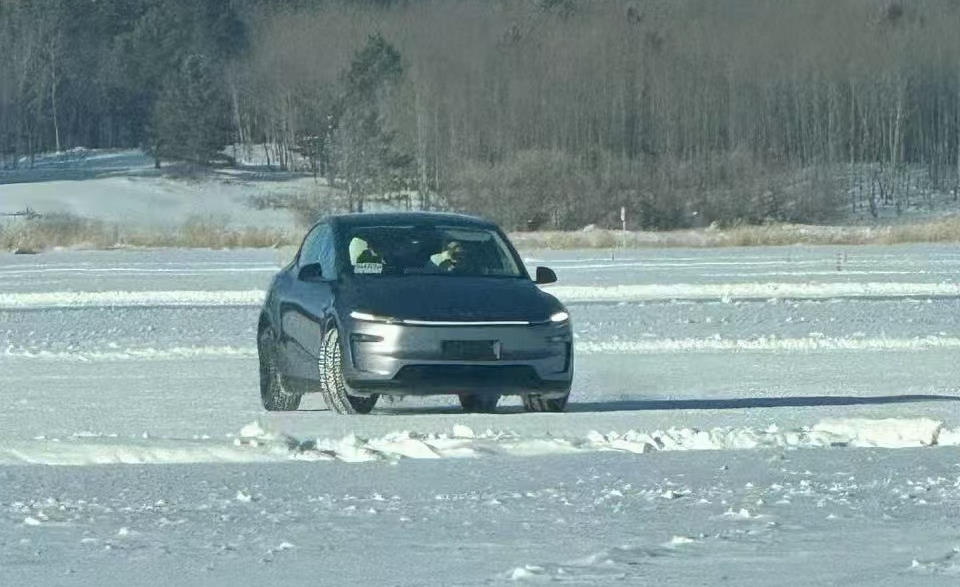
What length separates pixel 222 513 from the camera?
848 centimetres

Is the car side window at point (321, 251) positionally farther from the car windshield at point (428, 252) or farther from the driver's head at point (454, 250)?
the driver's head at point (454, 250)

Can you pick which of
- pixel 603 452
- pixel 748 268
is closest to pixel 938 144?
pixel 748 268

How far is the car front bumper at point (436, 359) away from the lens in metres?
12.3

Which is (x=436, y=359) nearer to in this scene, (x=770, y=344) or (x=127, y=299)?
(x=770, y=344)

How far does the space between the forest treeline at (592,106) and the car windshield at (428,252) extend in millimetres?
64986

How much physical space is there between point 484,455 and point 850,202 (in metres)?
85.6

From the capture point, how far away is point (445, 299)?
41.3ft

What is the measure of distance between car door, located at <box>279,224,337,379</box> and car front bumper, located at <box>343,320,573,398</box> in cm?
57

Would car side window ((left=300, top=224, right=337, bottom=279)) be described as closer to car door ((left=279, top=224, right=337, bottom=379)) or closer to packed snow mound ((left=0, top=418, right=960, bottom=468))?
car door ((left=279, top=224, right=337, bottom=379))

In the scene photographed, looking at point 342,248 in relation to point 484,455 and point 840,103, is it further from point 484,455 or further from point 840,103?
point 840,103

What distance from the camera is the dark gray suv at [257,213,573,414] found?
12.4 meters

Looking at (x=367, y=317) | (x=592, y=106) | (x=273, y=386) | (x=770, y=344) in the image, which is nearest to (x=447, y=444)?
(x=367, y=317)

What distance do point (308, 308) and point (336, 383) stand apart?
90 cm

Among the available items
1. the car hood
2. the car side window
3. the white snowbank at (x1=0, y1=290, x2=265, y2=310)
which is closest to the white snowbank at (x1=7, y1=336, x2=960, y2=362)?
the car side window
